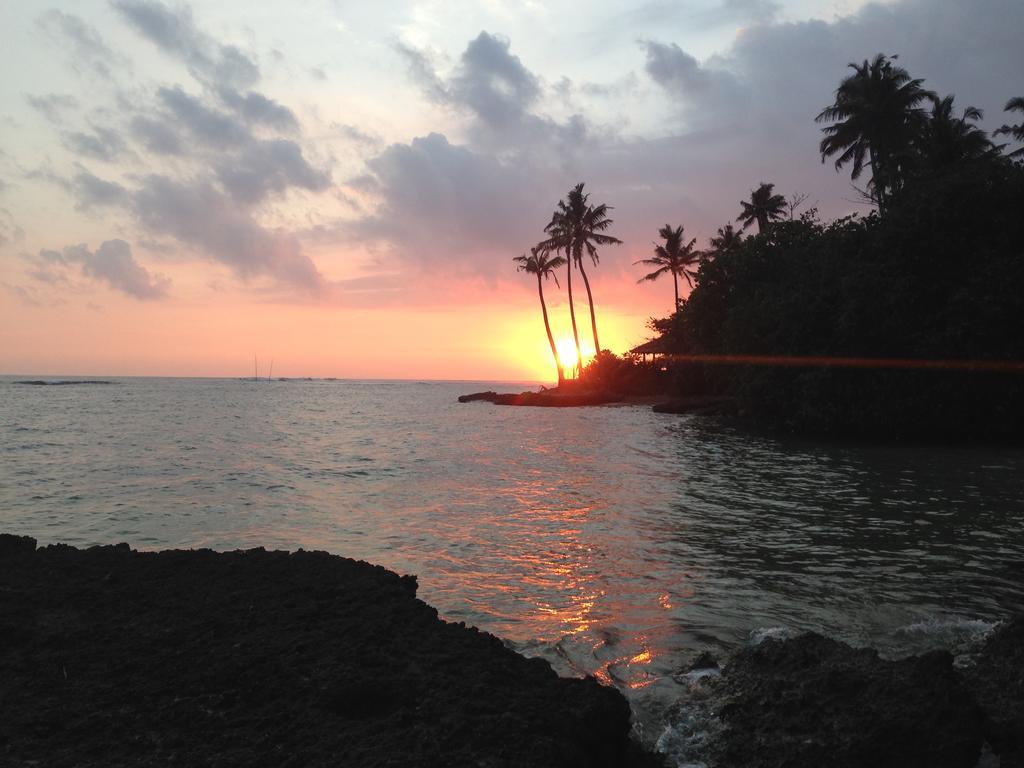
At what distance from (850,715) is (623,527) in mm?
7015

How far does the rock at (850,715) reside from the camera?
10.9ft

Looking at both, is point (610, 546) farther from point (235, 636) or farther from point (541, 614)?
point (235, 636)

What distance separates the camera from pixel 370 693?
3.67 meters

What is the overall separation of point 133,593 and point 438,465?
1373cm

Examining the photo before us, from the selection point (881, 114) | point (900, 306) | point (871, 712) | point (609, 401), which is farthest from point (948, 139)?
point (871, 712)

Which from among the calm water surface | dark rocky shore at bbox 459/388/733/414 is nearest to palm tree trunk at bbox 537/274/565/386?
dark rocky shore at bbox 459/388/733/414

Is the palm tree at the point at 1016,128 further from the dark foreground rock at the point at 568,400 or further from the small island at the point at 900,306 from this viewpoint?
the dark foreground rock at the point at 568,400

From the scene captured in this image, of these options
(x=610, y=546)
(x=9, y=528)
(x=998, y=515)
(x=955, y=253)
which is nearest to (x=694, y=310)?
(x=955, y=253)

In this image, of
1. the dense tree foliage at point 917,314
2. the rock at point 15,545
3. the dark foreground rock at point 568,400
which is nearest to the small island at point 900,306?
the dense tree foliage at point 917,314

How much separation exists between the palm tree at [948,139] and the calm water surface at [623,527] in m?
15.6

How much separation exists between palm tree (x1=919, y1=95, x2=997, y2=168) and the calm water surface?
1564 centimetres

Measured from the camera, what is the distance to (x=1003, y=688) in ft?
13.0

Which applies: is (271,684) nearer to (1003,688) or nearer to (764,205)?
(1003,688)

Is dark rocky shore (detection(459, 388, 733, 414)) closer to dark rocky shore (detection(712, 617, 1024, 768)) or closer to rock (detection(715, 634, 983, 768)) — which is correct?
dark rocky shore (detection(712, 617, 1024, 768))
